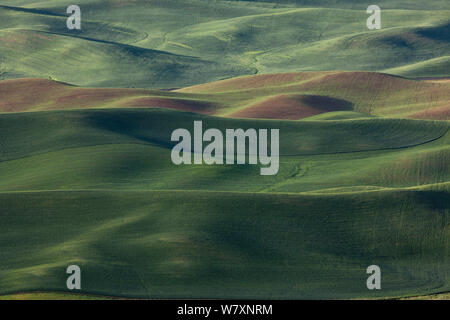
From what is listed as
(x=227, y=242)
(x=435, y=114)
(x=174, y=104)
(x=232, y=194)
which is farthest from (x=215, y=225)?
(x=435, y=114)

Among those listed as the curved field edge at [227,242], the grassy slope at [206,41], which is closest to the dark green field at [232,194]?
the curved field edge at [227,242]

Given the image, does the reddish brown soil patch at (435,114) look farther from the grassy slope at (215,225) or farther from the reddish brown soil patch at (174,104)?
the grassy slope at (215,225)

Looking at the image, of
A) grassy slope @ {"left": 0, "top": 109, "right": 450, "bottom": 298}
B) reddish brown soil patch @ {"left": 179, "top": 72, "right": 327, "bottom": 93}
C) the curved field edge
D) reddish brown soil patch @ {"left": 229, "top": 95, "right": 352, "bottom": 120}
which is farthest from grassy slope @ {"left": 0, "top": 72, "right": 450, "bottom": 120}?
the curved field edge

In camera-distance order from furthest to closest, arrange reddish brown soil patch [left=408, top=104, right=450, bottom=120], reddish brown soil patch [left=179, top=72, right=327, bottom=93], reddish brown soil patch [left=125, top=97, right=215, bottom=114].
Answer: reddish brown soil patch [left=179, top=72, right=327, bottom=93]
reddish brown soil patch [left=125, top=97, right=215, bottom=114]
reddish brown soil patch [left=408, top=104, right=450, bottom=120]

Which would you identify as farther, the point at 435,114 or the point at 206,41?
the point at 206,41

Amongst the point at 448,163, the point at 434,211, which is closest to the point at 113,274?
the point at 434,211

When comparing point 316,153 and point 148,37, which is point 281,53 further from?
point 316,153

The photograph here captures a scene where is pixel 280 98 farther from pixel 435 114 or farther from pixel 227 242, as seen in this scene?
pixel 227 242

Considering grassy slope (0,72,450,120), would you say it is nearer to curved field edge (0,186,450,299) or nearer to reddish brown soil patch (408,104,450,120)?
reddish brown soil patch (408,104,450,120)
